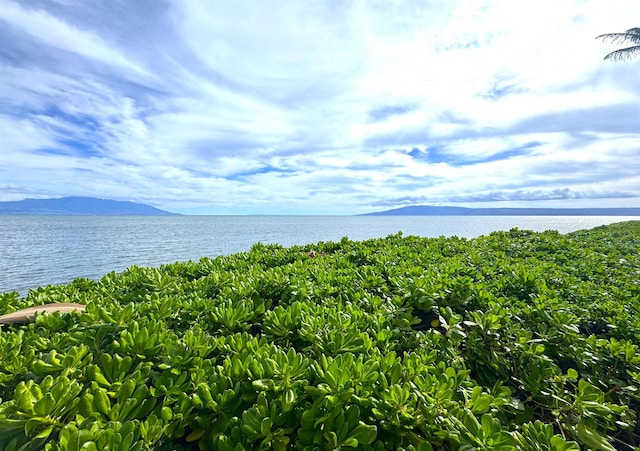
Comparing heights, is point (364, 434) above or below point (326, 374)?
below

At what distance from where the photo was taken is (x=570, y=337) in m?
2.28

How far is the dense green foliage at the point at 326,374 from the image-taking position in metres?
1.34

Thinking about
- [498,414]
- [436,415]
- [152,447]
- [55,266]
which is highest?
[436,415]

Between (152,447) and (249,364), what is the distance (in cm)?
53

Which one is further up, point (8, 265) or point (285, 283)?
point (285, 283)

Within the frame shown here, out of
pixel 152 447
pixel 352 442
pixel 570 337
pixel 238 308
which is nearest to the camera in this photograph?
pixel 352 442

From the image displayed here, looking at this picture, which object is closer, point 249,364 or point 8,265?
point 249,364

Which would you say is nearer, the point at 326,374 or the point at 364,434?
the point at 364,434

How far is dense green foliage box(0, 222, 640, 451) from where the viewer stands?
1.34 metres

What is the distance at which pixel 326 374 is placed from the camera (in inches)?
58.9

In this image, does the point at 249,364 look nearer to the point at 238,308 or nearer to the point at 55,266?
the point at 238,308

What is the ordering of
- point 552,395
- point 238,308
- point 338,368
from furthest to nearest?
point 238,308, point 552,395, point 338,368

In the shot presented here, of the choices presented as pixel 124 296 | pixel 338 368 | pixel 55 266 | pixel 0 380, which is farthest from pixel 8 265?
pixel 338 368

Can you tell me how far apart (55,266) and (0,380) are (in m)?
27.4
